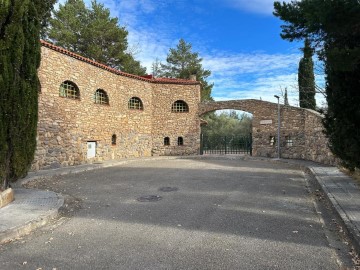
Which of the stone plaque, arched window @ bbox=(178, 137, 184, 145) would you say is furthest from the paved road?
arched window @ bbox=(178, 137, 184, 145)

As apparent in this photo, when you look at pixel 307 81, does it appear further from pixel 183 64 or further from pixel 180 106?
pixel 183 64

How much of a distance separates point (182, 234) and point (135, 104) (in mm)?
16083

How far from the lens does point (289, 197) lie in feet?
23.4

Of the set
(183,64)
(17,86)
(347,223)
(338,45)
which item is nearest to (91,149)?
(17,86)

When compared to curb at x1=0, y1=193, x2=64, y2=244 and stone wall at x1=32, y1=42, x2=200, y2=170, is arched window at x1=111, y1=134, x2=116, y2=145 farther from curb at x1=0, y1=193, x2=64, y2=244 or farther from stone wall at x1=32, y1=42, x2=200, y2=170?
curb at x1=0, y1=193, x2=64, y2=244

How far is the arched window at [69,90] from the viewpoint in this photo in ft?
45.1

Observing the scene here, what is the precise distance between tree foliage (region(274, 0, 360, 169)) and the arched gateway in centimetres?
698

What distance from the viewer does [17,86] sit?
21.7 ft

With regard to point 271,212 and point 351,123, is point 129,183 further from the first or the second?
point 351,123

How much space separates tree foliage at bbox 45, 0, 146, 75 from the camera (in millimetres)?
26734

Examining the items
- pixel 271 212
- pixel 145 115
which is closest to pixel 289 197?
pixel 271 212

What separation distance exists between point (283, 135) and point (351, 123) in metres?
11.7

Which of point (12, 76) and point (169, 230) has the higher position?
point (12, 76)

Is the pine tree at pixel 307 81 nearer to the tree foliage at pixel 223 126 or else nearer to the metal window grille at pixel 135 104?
the metal window grille at pixel 135 104
